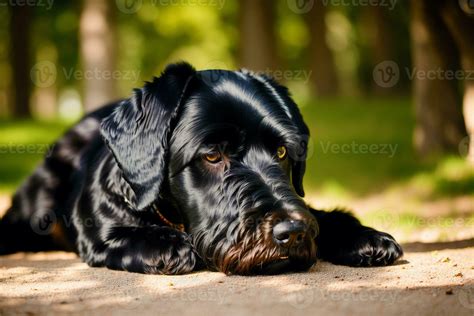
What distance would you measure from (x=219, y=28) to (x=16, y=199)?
25201mm

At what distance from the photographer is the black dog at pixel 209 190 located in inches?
150

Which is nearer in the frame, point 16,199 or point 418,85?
point 16,199

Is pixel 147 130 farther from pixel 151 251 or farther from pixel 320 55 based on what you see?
pixel 320 55

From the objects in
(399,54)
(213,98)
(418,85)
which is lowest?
(399,54)

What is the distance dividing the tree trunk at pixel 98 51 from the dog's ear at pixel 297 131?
369 inches

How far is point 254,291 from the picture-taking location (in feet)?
11.6

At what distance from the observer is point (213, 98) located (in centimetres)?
452

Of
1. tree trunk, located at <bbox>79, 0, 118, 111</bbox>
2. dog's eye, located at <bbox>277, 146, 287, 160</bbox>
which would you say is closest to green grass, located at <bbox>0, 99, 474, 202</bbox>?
tree trunk, located at <bbox>79, 0, 118, 111</bbox>

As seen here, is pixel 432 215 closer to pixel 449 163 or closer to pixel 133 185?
pixel 449 163

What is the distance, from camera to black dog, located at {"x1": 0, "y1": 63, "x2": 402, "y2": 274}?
3.82m

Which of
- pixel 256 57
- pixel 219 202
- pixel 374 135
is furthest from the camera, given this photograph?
pixel 256 57

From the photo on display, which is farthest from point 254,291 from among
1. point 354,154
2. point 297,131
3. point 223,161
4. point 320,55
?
point 320,55

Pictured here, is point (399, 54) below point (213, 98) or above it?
below

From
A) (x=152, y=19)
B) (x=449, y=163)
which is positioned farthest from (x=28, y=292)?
(x=152, y=19)
